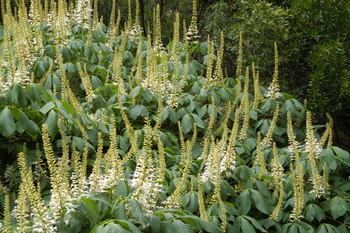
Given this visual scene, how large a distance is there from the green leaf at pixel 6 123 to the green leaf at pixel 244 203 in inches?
81.4

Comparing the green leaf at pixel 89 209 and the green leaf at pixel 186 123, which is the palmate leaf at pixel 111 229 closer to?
the green leaf at pixel 89 209

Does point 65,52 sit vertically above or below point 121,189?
above

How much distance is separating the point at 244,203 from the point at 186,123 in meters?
1.25

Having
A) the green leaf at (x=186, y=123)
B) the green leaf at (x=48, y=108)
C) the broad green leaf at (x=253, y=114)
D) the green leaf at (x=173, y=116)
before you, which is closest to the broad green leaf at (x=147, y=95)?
the green leaf at (x=173, y=116)

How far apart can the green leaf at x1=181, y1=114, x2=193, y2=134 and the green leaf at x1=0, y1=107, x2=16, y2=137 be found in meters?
1.86

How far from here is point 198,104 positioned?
5207mm

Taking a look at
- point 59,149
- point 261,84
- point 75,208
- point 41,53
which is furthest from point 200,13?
point 75,208

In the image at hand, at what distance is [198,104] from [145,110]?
0.80 metres

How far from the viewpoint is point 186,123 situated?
4.64 meters

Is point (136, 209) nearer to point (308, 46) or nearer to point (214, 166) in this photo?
point (214, 166)

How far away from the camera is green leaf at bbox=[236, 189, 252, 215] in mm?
3706

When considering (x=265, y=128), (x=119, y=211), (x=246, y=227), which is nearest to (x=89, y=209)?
(x=119, y=211)

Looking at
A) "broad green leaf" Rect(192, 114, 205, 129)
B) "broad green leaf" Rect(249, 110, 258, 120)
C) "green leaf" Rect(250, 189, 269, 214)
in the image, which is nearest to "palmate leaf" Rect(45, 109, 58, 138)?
"broad green leaf" Rect(192, 114, 205, 129)

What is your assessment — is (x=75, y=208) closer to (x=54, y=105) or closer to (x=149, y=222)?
(x=149, y=222)
